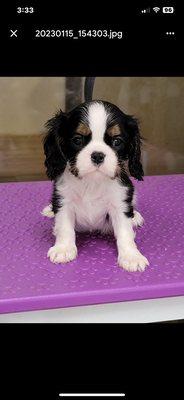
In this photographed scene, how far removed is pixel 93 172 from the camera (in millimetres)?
1256

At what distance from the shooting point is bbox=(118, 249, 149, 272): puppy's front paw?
130 centimetres

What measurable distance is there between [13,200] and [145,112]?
0.96m

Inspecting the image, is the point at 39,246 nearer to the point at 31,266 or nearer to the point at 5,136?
the point at 31,266

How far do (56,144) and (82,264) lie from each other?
310mm

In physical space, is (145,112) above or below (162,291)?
above

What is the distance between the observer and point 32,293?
1176mm

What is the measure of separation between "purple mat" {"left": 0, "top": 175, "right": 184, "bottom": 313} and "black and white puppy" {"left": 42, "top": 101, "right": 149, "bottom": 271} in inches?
1.8

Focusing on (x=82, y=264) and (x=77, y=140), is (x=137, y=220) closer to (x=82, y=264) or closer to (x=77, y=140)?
(x=82, y=264)

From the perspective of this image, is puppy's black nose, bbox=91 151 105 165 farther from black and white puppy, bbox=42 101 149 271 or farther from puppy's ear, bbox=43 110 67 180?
puppy's ear, bbox=43 110 67 180
